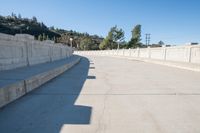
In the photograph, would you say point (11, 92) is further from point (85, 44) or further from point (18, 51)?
point (85, 44)

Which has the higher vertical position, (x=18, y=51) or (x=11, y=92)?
(x=18, y=51)

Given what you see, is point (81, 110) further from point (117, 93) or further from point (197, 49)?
point (197, 49)

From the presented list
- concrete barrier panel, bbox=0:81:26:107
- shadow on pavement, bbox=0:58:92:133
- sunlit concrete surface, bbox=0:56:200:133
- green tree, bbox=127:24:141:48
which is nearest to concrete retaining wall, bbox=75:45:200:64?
sunlit concrete surface, bbox=0:56:200:133

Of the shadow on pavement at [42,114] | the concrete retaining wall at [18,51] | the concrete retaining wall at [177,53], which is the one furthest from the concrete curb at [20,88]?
the concrete retaining wall at [177,53]

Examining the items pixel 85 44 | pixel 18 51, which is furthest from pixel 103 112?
pixel 85 44

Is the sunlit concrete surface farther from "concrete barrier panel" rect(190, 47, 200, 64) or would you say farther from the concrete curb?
"concrete barrier panel" rect(190, 47, 200, 64)

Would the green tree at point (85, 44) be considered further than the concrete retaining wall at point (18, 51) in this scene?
Yes

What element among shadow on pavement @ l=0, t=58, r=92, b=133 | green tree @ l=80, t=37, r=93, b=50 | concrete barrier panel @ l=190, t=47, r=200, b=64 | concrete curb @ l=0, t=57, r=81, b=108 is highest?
green tree @ l=80, t=37, r=93, b=50

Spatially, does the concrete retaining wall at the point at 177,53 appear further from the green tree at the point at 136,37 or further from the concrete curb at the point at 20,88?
the green tree at the point at 136,37

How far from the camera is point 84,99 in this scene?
7.44 meters

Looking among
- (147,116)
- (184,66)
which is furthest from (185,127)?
(184,66)

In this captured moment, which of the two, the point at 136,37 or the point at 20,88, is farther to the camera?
the point at 136,37

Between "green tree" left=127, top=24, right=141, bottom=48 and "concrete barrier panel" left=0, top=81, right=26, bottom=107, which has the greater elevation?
"green tree" left=127, top=24, right=141, bottom=48

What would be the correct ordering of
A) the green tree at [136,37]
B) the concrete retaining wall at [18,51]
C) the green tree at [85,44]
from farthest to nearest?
the green tree at [85,44], the green tree at [136,37], the concrete retaining wall at [18,51]
